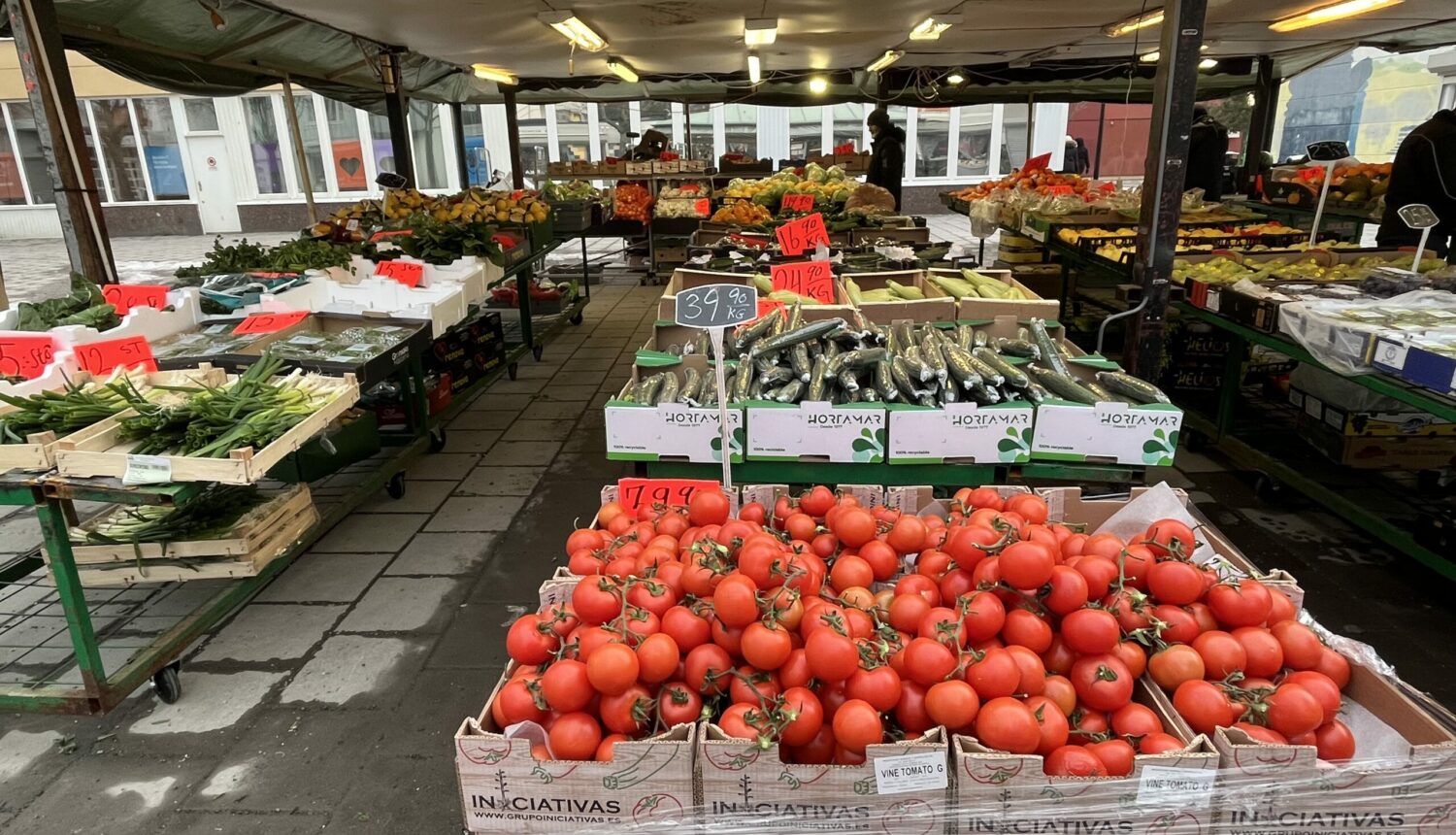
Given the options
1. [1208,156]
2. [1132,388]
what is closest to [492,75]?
[1208,156]

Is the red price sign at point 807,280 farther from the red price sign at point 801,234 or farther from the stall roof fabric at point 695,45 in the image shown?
the stall roof fabric at point 695,45

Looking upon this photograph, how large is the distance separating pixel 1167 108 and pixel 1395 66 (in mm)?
23032

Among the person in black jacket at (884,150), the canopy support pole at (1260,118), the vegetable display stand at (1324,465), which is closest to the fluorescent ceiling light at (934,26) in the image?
the person in black jacket at (884,150)

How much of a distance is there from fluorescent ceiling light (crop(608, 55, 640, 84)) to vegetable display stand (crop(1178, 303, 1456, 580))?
24.0ft

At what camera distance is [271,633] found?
12.4 ft

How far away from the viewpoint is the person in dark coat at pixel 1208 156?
1015 centimetres

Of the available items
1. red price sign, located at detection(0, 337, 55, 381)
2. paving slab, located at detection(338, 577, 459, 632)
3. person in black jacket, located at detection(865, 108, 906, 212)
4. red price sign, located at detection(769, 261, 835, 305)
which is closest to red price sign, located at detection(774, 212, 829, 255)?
red price sign, located at detection(769, 261, 835, 305)

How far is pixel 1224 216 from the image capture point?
8.57 meters

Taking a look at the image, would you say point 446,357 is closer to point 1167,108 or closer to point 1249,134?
point 1167,108

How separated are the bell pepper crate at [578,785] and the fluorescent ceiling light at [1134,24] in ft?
27.1

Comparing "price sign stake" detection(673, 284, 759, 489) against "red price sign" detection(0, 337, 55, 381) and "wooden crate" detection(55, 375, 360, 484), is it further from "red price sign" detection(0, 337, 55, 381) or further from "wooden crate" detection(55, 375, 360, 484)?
"red price sign" detection(0, 337, 55, 381)

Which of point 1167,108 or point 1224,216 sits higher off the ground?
point 1167,108

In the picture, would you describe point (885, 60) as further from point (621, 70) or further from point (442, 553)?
point (442, 553)

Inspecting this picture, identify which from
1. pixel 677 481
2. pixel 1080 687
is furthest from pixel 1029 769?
pixel 677 481
